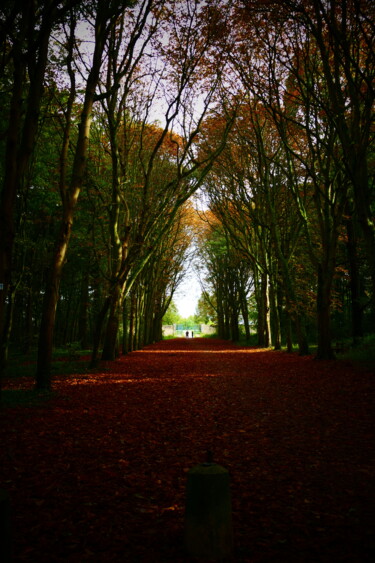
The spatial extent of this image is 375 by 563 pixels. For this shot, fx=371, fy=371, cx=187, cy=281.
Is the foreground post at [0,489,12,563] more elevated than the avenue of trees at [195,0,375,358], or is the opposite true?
the avenue of trees at [195,0,375,358]

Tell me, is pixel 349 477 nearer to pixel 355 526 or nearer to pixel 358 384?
pixel 355 526

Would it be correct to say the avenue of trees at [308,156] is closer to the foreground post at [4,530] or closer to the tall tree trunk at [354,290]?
the tall tree trunk at [354,290]

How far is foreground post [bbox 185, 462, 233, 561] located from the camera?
2.70m

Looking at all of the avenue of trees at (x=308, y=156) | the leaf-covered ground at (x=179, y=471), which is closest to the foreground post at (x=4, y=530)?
the leaf-covered ground at (x=179, y=471)

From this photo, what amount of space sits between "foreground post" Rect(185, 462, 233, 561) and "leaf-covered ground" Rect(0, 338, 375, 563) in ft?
0.46

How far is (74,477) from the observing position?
4191 millimetres

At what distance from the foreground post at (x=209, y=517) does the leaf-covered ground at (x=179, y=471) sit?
140 millimetres

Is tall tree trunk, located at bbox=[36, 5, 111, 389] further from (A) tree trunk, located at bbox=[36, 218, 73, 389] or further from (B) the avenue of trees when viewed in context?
(B) the avenue of trees

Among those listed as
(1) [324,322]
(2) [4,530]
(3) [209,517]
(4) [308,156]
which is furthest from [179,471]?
(4) [308,156]

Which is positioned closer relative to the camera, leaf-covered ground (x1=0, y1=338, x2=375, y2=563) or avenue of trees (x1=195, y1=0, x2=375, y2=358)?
leaf-covered ground (x1=0, y1=338, x2=375, y2=563)

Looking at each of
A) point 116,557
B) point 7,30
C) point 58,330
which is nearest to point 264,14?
point 7,30

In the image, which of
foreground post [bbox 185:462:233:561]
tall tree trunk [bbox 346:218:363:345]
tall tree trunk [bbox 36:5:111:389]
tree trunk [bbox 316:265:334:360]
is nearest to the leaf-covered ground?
foreground post [bbox 185:462:233:561]

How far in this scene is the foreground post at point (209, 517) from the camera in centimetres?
270

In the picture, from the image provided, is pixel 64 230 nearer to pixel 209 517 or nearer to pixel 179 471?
pixel 179 471
